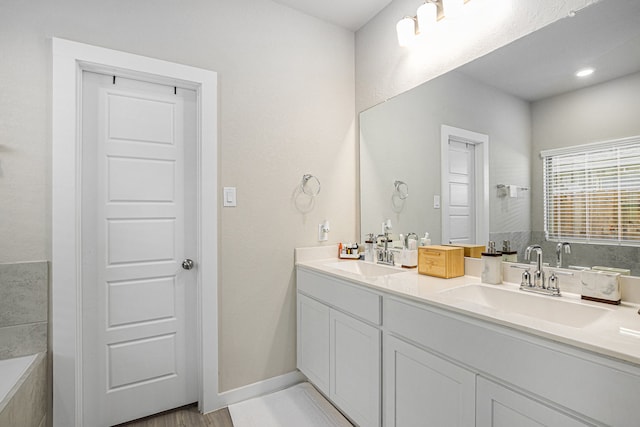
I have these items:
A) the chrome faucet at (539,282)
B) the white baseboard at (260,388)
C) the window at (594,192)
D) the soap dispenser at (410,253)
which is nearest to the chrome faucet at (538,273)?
the chrome faucet at (539,282)

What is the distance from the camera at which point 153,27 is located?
5.83 ft

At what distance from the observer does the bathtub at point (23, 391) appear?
1.19m

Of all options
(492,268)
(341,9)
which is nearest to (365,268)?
(492,268)

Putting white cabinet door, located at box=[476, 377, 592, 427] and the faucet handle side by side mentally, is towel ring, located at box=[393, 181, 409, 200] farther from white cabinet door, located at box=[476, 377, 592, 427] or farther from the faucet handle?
white cabinet door, located at box=[476, 377, 592, 427]

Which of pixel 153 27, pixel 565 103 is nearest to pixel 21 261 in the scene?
pixel 153 27

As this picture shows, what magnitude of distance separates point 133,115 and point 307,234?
130 centimetres

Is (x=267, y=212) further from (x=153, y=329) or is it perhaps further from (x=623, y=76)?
(x=623, y=76)

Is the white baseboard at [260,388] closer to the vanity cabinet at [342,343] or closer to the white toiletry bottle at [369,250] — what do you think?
the vanity cabinet at [342,343]

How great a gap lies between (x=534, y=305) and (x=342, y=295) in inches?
34.2

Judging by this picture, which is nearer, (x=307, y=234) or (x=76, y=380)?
(x=76, y=380)

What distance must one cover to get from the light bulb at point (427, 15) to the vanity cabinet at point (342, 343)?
1556mm

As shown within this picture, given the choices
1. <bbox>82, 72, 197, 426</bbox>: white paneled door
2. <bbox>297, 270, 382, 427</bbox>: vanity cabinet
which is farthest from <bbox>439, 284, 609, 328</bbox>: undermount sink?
<bbox>82, 72, 197, 426</bbox>: white paneled door

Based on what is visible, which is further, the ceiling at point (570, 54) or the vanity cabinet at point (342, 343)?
the vanity cabinet at point (342, 343)

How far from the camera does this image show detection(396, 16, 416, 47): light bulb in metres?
1.93
